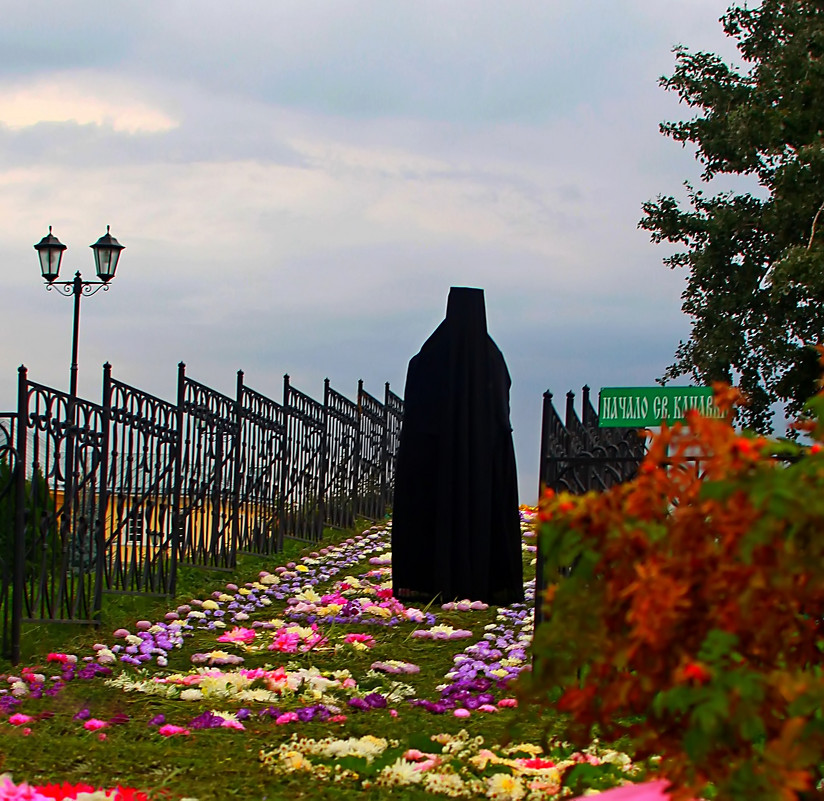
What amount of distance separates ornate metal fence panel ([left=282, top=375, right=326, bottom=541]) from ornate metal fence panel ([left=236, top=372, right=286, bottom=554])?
21 cm

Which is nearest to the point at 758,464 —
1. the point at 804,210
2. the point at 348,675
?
the point at 348,675

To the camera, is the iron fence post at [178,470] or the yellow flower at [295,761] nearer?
the yellow flower at [295,761]

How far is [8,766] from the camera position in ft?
17.7

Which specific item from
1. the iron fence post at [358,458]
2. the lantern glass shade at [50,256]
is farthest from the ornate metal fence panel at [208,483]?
the lantern glass shade at [50,256]

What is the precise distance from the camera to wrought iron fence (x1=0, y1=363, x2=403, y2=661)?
8.54 meters

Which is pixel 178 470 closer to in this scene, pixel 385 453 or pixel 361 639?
pixel 361 639

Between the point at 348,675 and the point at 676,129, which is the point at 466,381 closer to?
the point at 348,675

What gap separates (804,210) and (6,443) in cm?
1561

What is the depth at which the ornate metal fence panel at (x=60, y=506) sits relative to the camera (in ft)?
27.5

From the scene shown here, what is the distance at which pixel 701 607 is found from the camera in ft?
8.64

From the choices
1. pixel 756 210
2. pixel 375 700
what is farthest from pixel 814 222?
pixel 375 700

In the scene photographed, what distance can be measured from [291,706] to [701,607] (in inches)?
177

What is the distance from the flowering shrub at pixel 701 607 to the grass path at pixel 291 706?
1.41 feet

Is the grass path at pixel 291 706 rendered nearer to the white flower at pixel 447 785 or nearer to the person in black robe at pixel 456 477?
the white flower at pixel 447 785
